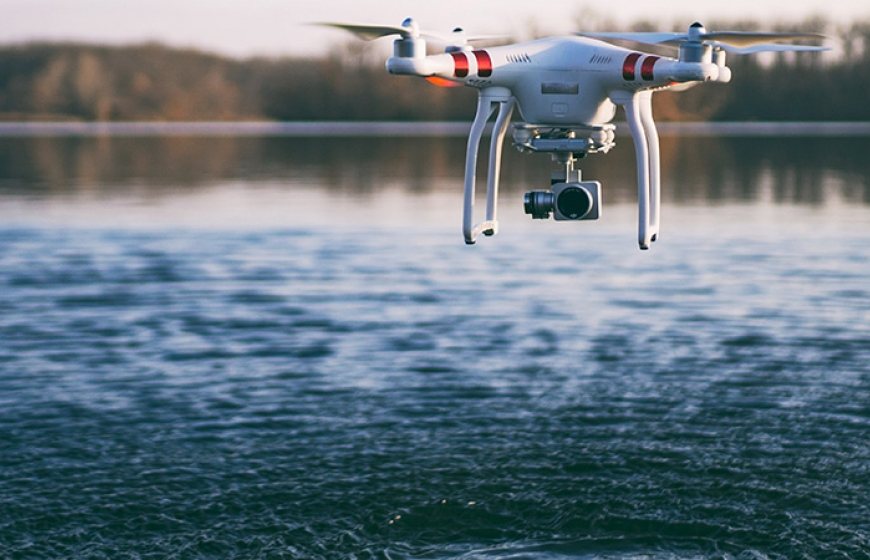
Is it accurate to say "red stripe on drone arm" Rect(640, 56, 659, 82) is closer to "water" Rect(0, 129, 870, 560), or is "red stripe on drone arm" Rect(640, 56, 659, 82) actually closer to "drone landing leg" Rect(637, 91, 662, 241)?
"drone landing leg" Rect(637, 91, 662, 241)

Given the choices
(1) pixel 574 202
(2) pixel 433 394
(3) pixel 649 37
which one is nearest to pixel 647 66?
(3) pixel 649 37

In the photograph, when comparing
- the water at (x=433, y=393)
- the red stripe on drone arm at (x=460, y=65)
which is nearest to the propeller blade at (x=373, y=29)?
the red stripe on drone arm at (x=460, y=65)

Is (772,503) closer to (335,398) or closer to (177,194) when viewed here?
(335,398)

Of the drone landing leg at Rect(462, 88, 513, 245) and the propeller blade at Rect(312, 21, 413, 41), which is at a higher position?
the propeller blade at Rect(312, 21, 413, 41)

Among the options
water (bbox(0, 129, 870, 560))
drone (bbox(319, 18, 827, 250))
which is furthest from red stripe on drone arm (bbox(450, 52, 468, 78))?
water (bbox(0, 129, 870, 560))

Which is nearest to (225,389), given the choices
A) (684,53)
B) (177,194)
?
(684,53)
